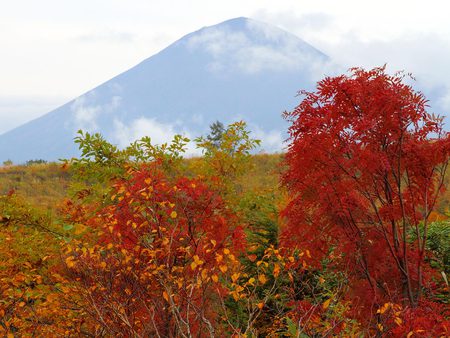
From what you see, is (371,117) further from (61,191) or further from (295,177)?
(61,191)

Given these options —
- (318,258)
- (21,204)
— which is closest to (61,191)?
→ (21,204)

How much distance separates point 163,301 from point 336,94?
4.12m

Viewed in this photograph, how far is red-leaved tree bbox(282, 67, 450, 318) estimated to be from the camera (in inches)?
293

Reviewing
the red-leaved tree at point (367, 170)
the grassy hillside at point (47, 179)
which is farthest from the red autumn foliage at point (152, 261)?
the grassy hillside at point (47, 179)

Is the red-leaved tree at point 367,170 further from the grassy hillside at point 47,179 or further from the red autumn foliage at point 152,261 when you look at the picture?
the grassy hillside at point 47,179

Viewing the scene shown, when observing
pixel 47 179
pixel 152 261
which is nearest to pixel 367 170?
pixel 152 261

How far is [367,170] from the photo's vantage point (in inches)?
293

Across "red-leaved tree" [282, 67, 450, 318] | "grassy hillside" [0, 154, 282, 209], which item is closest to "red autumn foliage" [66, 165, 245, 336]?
"red-leaved tree" [282, 67, 450, 318]

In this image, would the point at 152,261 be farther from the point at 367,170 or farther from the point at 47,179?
the point at 47,179

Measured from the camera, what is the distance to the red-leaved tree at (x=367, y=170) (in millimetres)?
7445

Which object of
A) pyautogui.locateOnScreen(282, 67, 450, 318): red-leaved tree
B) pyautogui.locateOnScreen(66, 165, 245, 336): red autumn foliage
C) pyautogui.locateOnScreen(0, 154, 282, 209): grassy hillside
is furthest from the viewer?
pyautogui.locateOnScreen(0, 154, 282, 209): grassy hillside

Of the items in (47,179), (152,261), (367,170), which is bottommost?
(152,261)

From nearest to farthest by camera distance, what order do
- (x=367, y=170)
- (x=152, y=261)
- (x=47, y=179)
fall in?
1. (x=152, y=261)
2. (x=367, y=170)
3. (x=47, y=179)

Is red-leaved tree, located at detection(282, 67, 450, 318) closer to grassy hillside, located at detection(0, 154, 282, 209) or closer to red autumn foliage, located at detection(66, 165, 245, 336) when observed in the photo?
red autumn foliage, located at detection(66, 165, 245, 336)
